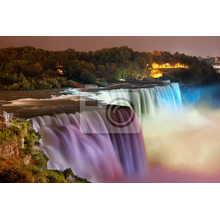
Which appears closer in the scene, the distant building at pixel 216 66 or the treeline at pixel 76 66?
the treeline at pixel 76 66

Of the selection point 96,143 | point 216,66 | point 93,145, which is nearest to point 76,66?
point 96,143

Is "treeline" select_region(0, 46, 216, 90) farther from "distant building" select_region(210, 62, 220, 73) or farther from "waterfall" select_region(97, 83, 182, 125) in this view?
"waterfall" select_region(97, 83, 182, 125)

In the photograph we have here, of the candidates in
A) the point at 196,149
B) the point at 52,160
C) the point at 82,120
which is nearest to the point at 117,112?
the point at 82,120

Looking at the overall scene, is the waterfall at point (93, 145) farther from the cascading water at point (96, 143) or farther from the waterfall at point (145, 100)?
the waterfall at point (145, 100)

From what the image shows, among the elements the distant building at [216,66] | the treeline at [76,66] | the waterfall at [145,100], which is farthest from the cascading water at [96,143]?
the distant building at [216,66]

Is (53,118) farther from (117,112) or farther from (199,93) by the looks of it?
(199,93)

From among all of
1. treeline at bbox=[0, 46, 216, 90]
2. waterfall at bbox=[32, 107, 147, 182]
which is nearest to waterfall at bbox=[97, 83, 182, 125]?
treeline at bbox=[0, 46, 216, 90]
